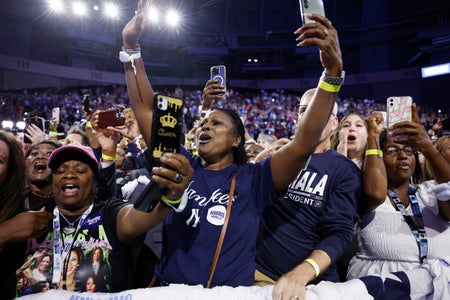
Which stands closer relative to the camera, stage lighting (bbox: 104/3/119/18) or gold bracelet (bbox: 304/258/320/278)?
gold bracelet (bbox: 304/258/320/278)

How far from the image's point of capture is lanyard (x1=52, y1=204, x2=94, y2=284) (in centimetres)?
167

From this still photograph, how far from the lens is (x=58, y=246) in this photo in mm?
1722

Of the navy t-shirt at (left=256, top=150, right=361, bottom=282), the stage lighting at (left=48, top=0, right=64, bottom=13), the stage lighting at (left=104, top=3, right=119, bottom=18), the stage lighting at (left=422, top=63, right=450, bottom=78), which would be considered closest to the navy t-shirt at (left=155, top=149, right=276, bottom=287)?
the navy t-shirt at (left=256, top=150, right=361, bottom=282)

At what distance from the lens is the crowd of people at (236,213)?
1543 mm

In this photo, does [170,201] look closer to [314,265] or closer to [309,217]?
[314,265]

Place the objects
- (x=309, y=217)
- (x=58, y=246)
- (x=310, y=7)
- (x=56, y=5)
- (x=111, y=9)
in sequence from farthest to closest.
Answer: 1. (x=111, y=9)
2. (x=56, y=5)
3. (x=309, y=217)
4. (x=58, y=246)
5. (x=310, y=7)

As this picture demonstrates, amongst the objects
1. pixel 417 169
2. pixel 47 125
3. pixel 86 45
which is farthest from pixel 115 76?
pixel 417 169

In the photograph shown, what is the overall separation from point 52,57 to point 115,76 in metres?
3.75

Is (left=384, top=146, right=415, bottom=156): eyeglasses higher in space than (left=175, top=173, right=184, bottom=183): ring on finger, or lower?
higher

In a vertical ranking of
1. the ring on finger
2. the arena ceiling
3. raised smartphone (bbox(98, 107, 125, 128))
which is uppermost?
the arena ceiling

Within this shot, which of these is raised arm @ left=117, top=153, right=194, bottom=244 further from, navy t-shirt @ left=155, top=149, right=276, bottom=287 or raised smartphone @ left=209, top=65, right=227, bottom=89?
raised smartphone @ left=209, top=65, right=227, bottom=89

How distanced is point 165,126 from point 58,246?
877mm

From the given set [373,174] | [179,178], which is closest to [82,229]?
[179,178]

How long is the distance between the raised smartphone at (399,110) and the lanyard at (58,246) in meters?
1.67
